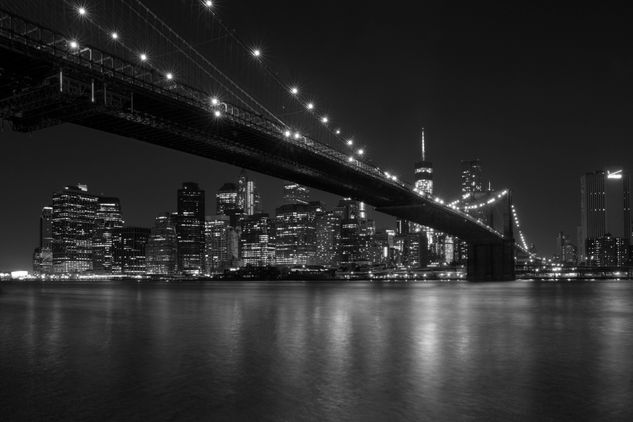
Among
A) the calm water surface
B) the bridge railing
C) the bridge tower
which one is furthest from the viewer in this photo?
the bridge tower

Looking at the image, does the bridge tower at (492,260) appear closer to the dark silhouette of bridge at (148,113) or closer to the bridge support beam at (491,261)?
the bridge support beam at (491,261)

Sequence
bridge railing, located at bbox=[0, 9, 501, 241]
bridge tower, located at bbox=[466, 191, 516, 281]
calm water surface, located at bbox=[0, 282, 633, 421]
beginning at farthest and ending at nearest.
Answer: bridge tower, located at bbox=[466, 191, 516, 281], bridge railing, located at bbox=[0, 9, 501, 241], calm water surface, located at bbox=[0, 282, 633, 421]

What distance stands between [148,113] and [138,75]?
105 inches

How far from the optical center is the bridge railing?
28.1m

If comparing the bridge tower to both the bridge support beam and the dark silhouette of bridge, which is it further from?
the dark silhouette of bridge

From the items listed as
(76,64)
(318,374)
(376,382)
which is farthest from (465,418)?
(76,64)

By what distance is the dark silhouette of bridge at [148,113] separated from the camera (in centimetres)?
2892

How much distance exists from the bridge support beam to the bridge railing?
33.8 m

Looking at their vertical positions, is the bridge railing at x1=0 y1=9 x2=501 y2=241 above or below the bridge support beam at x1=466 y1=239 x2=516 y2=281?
above

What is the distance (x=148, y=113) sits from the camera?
36.7 meters

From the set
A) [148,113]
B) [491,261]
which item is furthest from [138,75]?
[491,261]

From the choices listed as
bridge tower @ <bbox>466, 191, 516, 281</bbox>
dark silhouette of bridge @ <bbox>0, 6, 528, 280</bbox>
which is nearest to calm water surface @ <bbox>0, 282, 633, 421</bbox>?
dark silhouette of bridge @ <bbox>0, 6, 528, 280</bbox>

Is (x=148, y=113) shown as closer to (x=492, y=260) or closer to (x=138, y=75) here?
(x=138, y=75)

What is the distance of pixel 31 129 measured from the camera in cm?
3244
